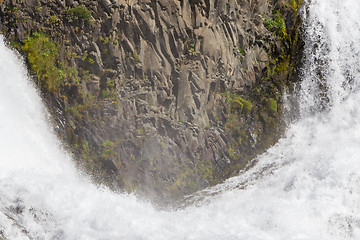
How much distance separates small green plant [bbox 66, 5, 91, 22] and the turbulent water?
5.57ft

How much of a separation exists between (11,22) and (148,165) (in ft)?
15.9

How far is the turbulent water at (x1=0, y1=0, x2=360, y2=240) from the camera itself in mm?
6543

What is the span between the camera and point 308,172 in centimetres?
822

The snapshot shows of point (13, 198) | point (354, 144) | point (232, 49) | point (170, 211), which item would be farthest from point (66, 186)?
point (354, 144)

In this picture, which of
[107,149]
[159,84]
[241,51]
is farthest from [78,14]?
[241,51]

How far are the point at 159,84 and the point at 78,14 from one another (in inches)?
99.9

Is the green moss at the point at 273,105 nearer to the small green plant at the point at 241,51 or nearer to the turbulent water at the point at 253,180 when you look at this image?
the turbulent water at the point at 253,180

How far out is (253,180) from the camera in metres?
8.88

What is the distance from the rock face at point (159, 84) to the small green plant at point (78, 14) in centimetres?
2

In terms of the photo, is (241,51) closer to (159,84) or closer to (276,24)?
(276,24)

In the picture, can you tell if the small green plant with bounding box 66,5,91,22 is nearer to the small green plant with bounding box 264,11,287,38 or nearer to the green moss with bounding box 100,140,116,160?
the green moss with bounding box 100,140,116,160

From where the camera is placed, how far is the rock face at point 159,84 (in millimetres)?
7770

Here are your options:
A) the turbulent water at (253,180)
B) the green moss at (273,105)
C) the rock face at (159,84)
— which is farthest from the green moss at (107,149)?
the green moss at (273,105)

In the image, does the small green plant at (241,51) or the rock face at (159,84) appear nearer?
the rock face at (159,84)
